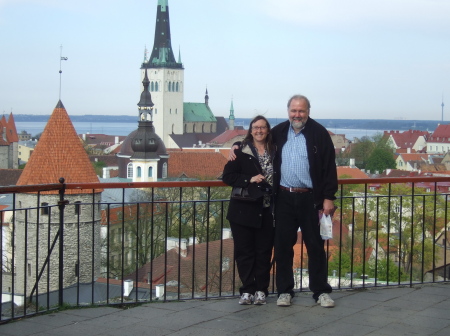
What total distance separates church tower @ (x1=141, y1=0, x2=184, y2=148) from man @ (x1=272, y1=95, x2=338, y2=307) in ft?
396

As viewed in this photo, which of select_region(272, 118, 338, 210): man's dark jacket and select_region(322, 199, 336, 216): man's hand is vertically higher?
select_region(272, 118, 338, 210): man's dark jacket

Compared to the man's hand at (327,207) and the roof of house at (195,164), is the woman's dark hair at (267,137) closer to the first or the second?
the man's hand at (327,207)

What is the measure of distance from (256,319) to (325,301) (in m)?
0.61

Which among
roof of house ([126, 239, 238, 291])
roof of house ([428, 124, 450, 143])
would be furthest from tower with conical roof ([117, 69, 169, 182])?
roof of house ([428, 124, 450, 143])

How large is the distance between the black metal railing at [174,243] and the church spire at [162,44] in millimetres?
85554

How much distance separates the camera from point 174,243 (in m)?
17.6

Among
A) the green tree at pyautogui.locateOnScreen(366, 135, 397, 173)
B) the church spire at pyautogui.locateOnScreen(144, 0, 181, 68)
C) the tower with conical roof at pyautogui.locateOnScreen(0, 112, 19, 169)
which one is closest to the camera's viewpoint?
the green tree at pyautogui.locateOnScreen(366, 135, 397, 173)

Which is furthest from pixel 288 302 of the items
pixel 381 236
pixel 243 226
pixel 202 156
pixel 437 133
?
pixel 437 133

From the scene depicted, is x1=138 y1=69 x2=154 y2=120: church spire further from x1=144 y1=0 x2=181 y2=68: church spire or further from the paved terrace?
the paved terrace

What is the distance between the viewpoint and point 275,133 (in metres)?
5.20

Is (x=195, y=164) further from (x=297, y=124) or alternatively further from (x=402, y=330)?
(x=402, y=330)

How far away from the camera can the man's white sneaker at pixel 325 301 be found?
17.2 ft

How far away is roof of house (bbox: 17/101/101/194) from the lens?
32.5 metres

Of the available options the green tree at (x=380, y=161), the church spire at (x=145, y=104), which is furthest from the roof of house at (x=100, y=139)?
the church spire at (x=145, y=104)
